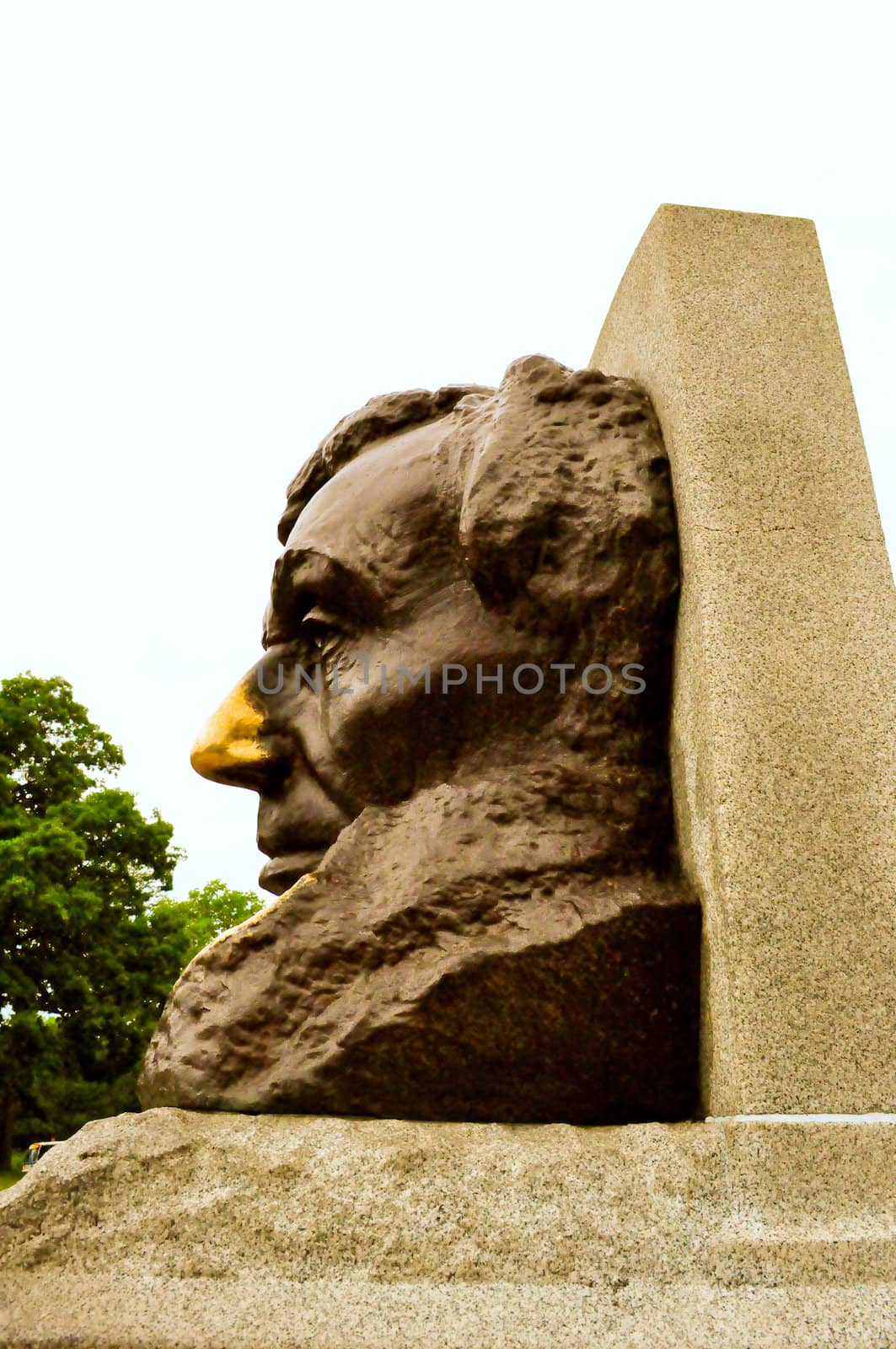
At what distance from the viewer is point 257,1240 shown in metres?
1.99

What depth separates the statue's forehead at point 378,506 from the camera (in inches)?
124

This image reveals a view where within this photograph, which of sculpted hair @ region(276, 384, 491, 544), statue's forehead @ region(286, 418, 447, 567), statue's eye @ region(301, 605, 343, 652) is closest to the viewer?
statue's forehead @ region(286, 418, 447, 567)

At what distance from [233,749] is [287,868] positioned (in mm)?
393

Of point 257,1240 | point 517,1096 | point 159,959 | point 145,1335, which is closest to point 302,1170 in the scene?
point 257,1240

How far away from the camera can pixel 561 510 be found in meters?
2.89

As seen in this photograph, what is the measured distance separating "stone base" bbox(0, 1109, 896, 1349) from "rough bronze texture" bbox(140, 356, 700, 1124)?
0.30m

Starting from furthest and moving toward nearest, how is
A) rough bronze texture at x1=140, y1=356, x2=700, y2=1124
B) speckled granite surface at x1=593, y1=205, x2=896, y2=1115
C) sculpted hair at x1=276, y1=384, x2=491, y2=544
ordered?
sculpted hair at x1=276, y1=384, x2=491, y2=544 → rough bronze texture at x1=140, y1=356, x2=700, y2=1124 → speckled granite surface at x1=593, y1=205, x2=896, y2=1115

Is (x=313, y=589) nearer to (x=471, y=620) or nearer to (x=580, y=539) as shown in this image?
(x=471, y=620)

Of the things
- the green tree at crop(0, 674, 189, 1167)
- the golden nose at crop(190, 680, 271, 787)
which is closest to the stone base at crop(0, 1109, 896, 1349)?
the golden nose at crop(190, 680, 271, 787)

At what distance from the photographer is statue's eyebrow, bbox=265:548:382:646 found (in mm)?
3178

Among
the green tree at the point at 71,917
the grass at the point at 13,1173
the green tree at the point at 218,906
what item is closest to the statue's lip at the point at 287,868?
the green tree at the point at 71,917

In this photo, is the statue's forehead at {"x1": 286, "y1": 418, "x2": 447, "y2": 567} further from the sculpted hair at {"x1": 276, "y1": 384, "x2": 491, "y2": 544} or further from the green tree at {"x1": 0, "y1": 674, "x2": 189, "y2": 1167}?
the green tree at {"x1": 0, "y1": 674, "x2": 189, "y2": 1167}

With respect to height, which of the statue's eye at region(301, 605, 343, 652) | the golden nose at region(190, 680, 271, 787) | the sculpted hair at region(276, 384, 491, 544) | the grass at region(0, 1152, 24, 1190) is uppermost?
the sculpted hair at region(276, 384, 491, 544)

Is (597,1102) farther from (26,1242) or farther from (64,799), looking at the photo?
(64,799)
